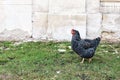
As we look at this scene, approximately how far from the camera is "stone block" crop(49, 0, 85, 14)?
29.0 ft

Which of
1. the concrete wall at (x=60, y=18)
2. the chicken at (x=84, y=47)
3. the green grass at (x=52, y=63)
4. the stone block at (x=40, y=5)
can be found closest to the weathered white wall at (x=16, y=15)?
the concrete wall at (x=60, y=18)

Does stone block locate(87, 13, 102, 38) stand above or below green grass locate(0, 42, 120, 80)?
above

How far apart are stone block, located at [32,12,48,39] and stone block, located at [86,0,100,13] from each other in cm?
98

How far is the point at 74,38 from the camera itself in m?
7.25

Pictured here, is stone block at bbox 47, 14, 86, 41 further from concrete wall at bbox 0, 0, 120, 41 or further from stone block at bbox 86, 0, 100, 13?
stone block at bbox 86, 0, 100, 13

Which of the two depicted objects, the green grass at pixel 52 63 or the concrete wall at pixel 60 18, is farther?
the concrete wall at pixel 60 18

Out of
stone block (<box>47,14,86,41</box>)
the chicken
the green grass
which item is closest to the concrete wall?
stone block (<box>47,14,86,41</box>)

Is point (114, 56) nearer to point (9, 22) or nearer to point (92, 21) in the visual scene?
point (92, 21)

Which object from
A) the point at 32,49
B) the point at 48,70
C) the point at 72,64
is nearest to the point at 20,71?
the point at 48,70

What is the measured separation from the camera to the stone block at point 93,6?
8.86 metres

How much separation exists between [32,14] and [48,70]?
8.10 feet

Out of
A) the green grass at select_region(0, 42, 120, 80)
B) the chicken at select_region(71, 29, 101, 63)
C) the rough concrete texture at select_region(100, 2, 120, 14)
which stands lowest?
the green grass at select_region(0, 42, 120, 80)

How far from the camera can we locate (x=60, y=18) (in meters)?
8.85

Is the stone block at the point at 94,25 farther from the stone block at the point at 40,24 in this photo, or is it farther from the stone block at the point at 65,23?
the stone block at the point at 40,24
